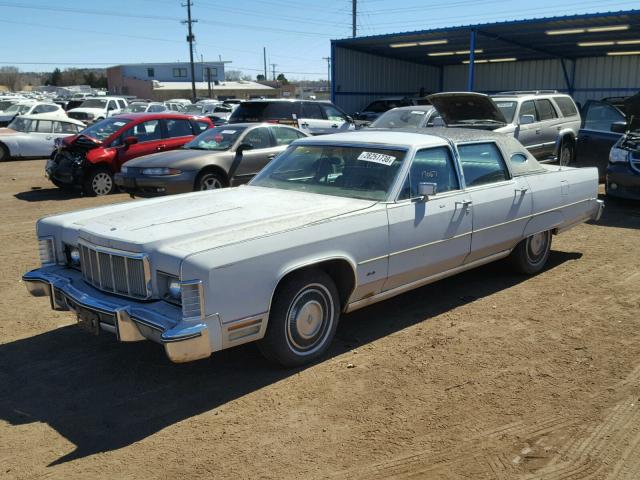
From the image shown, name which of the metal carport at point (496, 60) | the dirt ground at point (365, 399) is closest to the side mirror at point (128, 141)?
the dirt ground at point (365, 399)

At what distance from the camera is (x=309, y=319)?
14.3 feet

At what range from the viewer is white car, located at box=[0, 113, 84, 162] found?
60.7ft

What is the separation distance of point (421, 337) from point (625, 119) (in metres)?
10.3

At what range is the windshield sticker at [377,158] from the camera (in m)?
5.11

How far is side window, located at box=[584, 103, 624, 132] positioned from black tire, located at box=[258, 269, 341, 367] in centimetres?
1101

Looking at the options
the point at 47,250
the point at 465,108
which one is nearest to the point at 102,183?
the point at 465,108

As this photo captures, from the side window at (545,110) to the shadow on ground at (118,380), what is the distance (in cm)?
873

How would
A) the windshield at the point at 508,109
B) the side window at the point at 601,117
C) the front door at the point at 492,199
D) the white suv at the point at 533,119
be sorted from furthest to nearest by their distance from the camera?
the side window at the point at 601,117
the windshield at the point at 508,109
the white suv at the point at 533,119
the front door at the point at 492,199

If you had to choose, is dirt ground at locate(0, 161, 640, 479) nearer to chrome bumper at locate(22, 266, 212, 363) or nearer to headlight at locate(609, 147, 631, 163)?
chrome bumper at locate(22, 266, 212, 363)

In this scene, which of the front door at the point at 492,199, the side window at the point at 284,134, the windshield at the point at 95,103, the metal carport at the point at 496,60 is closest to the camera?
the front door at the point at 492,199

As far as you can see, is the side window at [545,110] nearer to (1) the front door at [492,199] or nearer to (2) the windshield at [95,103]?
(1) the front door at [492,199]

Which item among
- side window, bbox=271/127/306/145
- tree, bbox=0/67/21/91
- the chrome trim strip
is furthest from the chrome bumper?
tree, bbox=0/67/21/91

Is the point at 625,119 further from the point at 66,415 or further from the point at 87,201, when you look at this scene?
the point at 66,415

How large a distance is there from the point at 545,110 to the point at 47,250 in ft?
36.5
